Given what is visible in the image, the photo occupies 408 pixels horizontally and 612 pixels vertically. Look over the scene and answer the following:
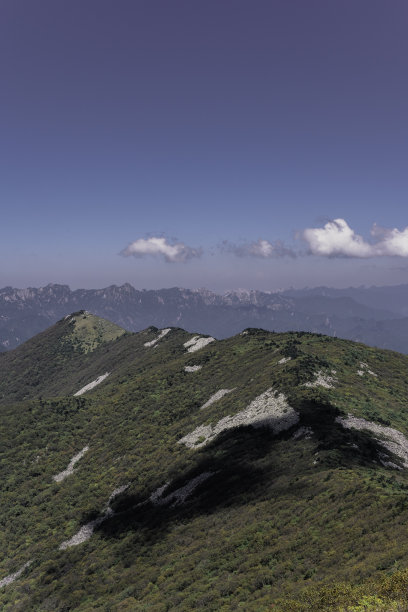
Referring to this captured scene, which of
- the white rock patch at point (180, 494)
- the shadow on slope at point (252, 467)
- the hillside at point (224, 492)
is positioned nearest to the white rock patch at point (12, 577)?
the hillside at point (224, 492)

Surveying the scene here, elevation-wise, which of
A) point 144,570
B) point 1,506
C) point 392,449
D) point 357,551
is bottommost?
point 1,506

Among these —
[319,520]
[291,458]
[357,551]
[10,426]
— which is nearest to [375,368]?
[291,458]

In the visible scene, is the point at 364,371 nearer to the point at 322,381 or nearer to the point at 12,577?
the point at 322,381

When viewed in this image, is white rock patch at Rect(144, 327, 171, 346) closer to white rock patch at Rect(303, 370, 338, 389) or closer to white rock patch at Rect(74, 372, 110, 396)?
white rock patch at Rect(74, 372, 110, 396)

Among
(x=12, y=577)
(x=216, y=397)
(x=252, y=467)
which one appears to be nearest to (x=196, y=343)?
(x=216, y=397)

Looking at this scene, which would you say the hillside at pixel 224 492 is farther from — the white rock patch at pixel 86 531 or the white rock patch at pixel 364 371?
the white rock patch at pixel 364 371

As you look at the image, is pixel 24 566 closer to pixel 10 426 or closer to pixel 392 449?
pixel 392 449

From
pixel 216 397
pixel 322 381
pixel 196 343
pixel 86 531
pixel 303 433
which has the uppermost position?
pixel 196 343
